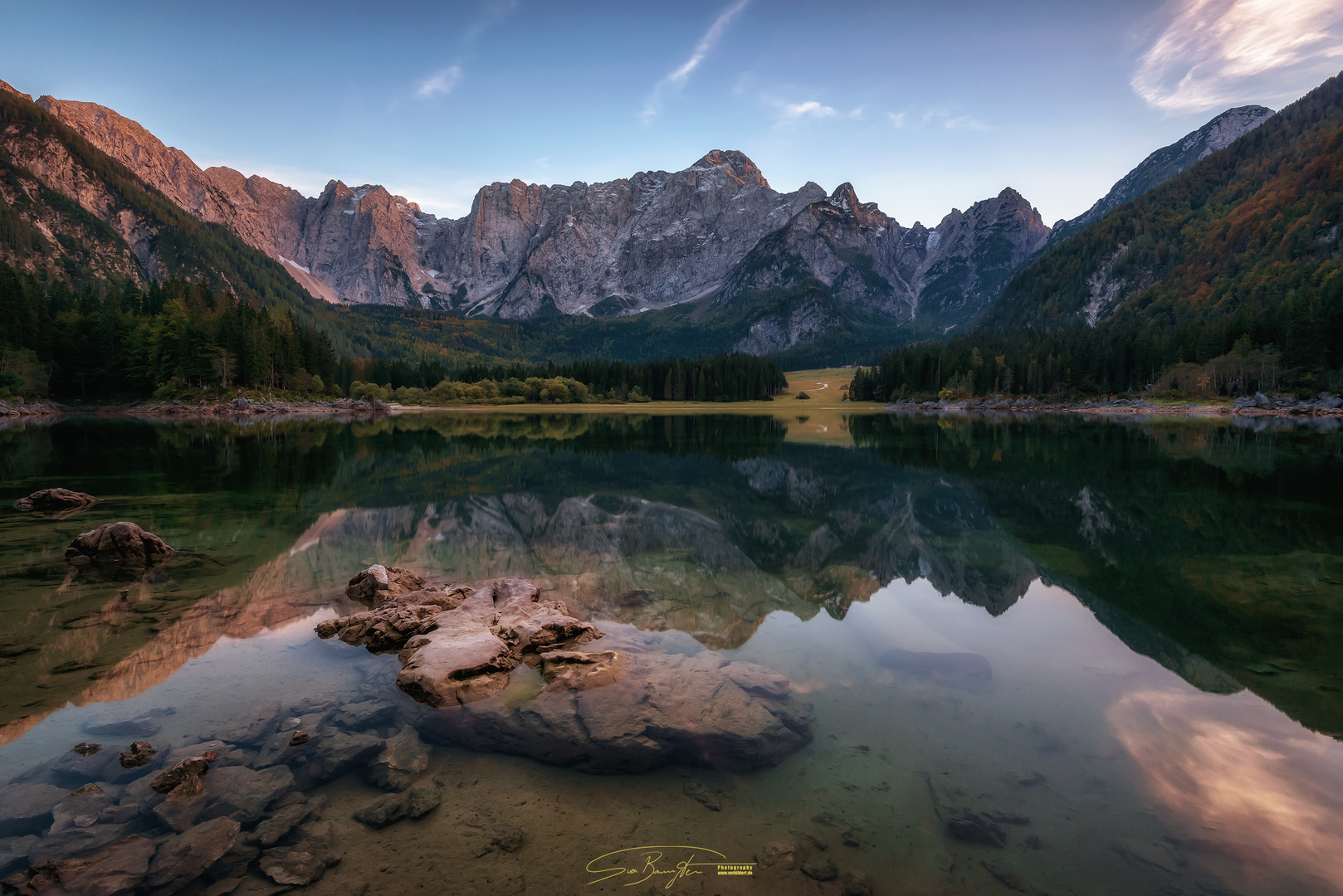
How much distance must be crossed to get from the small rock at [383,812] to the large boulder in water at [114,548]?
14.5 m

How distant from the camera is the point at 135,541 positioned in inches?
659

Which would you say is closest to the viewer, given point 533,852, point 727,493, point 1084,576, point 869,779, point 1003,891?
point 1003,891

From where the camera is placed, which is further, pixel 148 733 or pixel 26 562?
pixel 26 562

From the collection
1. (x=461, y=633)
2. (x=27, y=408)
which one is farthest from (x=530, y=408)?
(x=461, y=633)

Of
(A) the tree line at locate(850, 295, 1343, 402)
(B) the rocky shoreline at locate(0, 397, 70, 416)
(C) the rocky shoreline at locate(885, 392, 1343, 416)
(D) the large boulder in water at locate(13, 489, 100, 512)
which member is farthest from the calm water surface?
(A) the tree line at locate(850, 295, 1343, 402)

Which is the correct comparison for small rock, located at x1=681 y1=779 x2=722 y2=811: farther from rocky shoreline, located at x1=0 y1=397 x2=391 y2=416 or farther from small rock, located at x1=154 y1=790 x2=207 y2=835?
rocky shoreline, located at x1=0 y1=397 x2=391 y2=416

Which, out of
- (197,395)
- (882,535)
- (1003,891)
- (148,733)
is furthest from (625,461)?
(197,395)

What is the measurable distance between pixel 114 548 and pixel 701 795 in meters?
18.5

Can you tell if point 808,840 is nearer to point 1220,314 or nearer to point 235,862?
point 235,862

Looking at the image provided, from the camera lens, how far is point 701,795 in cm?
710

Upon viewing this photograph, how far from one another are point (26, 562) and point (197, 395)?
96122mm

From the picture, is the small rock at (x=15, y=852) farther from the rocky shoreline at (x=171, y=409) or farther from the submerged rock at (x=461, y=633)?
the rocky shoreline at (x=171, y=409)

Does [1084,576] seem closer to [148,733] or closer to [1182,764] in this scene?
[1182,764]

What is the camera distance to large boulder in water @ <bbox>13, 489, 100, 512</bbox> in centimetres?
2311
